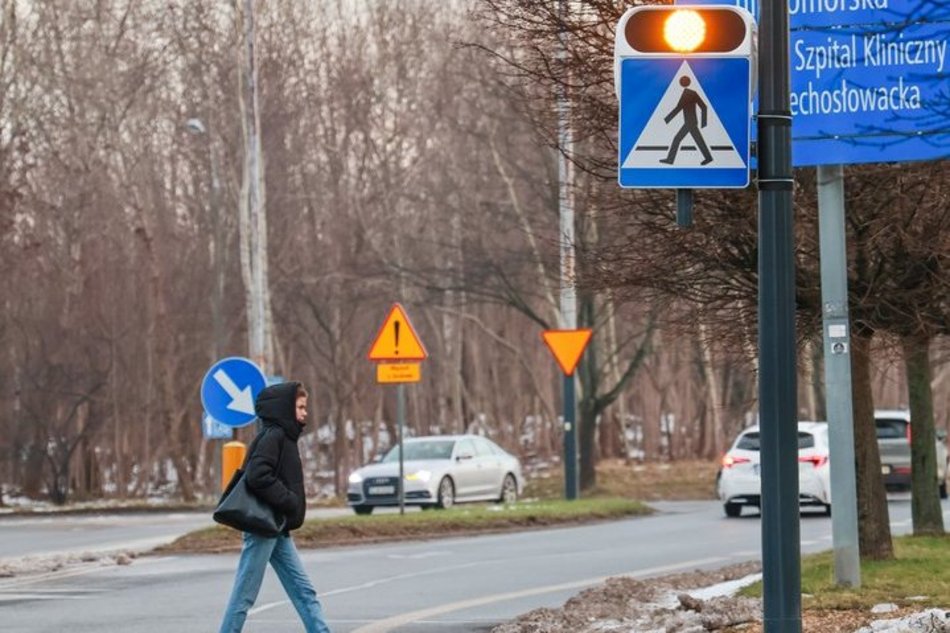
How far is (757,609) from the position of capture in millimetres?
12891

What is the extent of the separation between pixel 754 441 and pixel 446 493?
5.80m

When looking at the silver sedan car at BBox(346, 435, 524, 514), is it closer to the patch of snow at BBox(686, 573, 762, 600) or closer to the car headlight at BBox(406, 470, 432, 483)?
the car headlight at BBox(406, 470, 432, 483)

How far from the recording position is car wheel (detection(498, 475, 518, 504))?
122ft

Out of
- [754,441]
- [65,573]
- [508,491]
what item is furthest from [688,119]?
Answer: [508,491]

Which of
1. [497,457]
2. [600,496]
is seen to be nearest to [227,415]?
[497,457]

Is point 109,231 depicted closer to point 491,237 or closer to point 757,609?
point 491,237

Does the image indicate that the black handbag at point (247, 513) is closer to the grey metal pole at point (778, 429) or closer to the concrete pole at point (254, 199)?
the grey metal pole at point (778, 429)

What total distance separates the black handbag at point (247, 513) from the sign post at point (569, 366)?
19.6 meters

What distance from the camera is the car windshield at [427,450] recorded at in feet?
116

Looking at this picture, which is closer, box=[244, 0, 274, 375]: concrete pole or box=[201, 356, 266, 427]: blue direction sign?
box=[201, 356, 266, 427]: blue direction sign

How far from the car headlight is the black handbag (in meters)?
21.9

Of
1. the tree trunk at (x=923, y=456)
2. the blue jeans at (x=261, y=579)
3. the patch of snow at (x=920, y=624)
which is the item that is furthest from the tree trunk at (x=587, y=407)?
the patch of snow at (x=920, y=624)

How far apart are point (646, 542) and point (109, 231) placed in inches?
1172

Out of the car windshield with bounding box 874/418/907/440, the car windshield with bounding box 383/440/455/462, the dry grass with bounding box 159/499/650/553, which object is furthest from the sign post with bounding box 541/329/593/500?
the car windshield with bounding box 874/418/907/440
